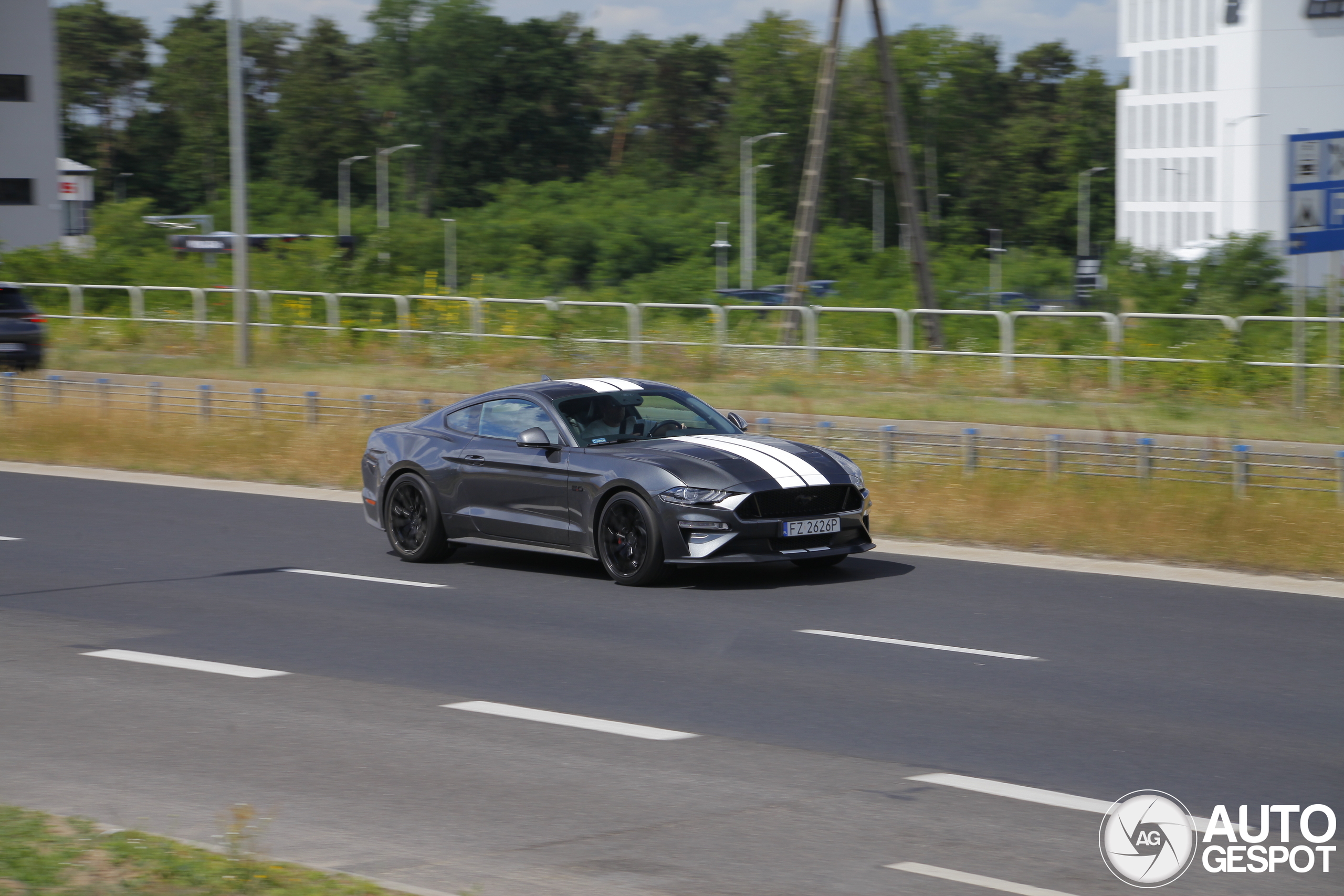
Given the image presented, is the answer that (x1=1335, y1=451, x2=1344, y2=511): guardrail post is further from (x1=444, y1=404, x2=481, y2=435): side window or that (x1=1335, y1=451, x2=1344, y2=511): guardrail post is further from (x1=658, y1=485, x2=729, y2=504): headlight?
(x1=444, y1=404, x2=481, y2=435): side window

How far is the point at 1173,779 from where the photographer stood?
647cm

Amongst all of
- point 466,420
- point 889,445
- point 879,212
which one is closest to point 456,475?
point 466,420

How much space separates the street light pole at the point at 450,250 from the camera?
70369 millimetres

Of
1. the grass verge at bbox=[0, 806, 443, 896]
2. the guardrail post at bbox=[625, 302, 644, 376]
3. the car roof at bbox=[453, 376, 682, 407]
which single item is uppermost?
the guardrail post at bbox=[625, 302, 644, 376]

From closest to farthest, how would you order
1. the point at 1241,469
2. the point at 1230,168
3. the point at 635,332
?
the point at 1241,469 → the point at 635,332 → the point at 1230,168

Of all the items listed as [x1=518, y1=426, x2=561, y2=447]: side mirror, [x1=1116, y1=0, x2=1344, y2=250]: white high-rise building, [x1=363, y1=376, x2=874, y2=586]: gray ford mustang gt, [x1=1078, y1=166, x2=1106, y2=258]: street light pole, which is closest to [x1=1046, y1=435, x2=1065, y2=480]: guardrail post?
[x1=363, y1=376, x2=874, y2=586]: gray ford mustang gt

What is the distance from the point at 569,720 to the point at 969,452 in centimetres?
960

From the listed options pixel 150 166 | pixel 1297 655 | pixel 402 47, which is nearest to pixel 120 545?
pixel 1297 655

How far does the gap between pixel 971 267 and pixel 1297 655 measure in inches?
2309

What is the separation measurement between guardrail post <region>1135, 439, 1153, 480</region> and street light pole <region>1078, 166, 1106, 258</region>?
92189 mm

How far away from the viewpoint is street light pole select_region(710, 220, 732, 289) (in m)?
71.8

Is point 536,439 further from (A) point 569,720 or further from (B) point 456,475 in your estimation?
(A) point 569,720

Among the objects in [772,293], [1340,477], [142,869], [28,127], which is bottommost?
[142,869]

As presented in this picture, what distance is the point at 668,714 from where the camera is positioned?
7.72m
